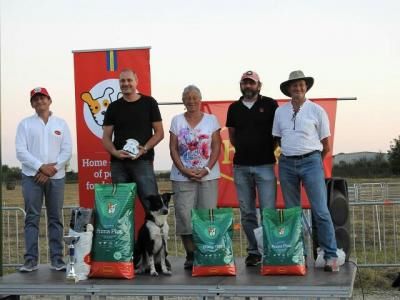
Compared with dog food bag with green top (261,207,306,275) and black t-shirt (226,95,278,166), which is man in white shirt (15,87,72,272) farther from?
dog food bag with green top (261,207,306,275)

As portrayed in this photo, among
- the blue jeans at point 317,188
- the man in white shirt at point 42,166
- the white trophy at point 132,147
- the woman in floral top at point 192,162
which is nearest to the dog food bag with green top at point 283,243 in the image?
the blue jeans at point 317,188

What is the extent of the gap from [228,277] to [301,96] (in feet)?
5.16

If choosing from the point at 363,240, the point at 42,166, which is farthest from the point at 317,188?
the point at 363,240

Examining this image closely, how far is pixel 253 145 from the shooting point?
518cm

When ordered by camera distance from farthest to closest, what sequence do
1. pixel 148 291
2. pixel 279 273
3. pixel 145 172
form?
pixel 145 172
pixel 279 273
pixel 148 291

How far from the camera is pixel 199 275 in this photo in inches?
188

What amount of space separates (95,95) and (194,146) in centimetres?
161

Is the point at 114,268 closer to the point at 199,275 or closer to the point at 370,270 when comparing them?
the point at 199,275

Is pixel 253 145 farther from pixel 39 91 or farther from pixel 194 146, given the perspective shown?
pixel 39 91

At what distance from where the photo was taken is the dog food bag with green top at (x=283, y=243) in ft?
15.5

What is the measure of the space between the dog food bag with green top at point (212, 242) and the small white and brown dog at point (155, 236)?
0.24 m

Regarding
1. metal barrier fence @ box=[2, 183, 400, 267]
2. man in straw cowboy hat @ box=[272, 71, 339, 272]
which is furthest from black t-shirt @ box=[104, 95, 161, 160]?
metal barrier fence @ box=[2, 183, 400, 267]

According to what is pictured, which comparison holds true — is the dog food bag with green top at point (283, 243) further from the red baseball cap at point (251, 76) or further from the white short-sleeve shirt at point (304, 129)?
the red baseball cap at point (251, 76)

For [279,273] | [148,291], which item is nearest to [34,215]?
[148,291]
